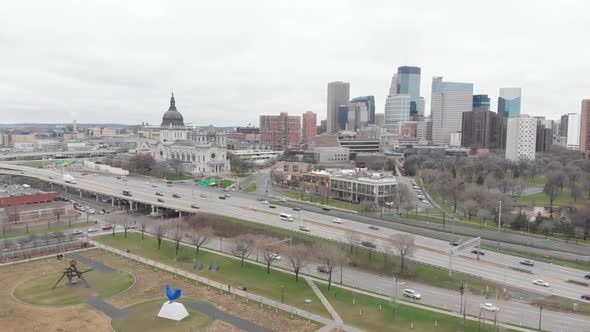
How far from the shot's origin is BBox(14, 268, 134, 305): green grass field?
127 feet

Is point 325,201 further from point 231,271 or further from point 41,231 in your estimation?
point 41,231

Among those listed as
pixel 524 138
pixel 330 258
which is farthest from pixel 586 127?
pixel 330 258

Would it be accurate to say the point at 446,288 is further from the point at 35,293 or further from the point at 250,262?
the point at 35,293

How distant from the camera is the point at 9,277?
143ft

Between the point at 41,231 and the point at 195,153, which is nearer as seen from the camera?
the point at 41,231

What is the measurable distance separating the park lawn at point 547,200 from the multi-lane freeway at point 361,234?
1521 inches

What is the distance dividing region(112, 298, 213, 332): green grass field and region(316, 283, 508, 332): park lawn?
10947 mm

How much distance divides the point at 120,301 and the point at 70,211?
40039 millimetres

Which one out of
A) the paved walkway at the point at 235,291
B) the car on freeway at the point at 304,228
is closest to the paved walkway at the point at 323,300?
the paved walkway at the point at 235,291

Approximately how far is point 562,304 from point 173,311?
31.6 meters

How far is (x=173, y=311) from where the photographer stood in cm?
3503

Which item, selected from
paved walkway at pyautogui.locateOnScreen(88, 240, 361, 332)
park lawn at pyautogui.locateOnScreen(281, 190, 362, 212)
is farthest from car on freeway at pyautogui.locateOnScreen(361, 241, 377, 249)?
park lawn at pyautogui.locateOnScreen(281, 190, 362, 212)

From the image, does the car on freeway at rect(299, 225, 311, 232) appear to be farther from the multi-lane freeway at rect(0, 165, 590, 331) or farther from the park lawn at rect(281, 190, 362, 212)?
the park lawn at rect(281, 190, 362, 212)

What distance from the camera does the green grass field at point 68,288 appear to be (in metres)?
38.6
